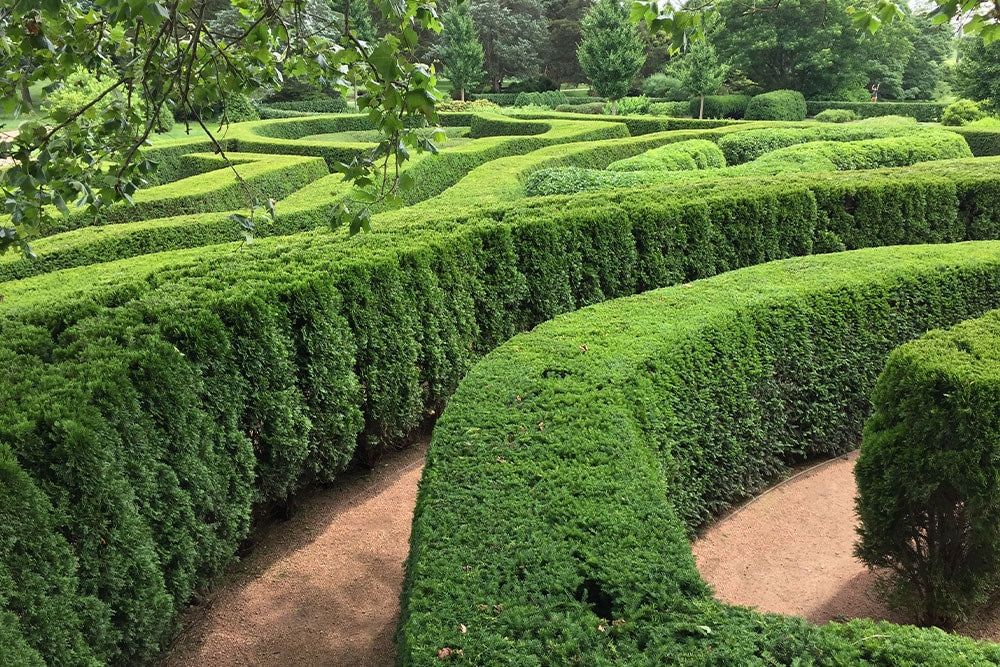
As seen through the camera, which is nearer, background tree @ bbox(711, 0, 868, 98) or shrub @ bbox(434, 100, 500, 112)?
shrub @ bbox(434, 100, 500, 112)

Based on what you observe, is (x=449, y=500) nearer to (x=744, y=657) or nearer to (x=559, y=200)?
(x=744, y=657)

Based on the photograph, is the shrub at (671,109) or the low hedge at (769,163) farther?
the shrub at (671,109)

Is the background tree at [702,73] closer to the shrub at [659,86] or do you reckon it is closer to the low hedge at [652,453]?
the shrub at [659,86]

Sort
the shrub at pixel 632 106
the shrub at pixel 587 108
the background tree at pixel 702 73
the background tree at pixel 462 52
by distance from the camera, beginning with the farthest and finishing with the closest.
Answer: the background tree at pixel 462 52 → the shrub at pixel 587 108 → the shrub at pixel 632 106 → the background tree at pixel 702 73

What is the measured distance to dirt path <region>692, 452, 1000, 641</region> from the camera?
439 centimetres

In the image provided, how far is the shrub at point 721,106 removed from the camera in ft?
122

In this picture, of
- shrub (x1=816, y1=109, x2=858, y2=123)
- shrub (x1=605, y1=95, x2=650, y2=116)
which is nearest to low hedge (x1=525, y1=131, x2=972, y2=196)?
shrub (x1=816, y1=109, x2=858, y2=123)

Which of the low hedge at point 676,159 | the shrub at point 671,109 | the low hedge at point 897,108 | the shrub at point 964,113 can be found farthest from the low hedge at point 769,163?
the low hedge at point 897,108

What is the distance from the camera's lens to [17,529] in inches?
117

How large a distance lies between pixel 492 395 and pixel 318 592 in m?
1.71

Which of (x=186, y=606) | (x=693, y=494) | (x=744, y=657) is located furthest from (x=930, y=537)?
(x=186, y=606)

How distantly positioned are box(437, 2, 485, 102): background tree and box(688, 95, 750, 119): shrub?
1346 cm

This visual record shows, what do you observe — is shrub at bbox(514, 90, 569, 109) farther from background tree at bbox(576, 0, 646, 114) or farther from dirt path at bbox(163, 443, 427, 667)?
dirt path at bbox(163, 443, 427, 667)

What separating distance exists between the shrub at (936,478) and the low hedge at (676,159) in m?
8.93
